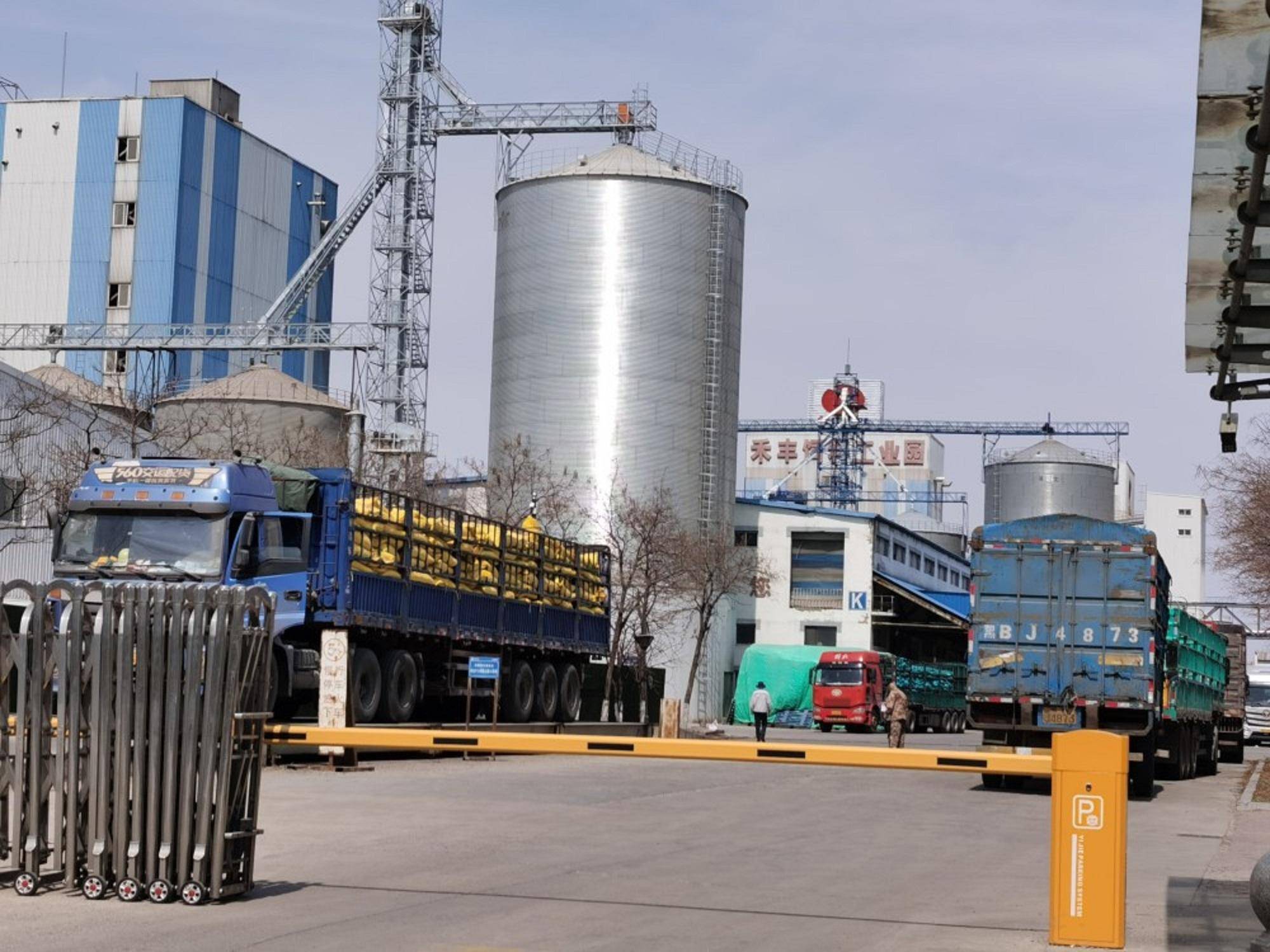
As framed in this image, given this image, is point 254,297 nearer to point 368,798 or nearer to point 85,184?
point 85,184

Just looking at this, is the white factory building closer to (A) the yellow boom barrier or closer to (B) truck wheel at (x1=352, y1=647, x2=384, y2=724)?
(B) truck wheel at (x1=352, y1=647, x2=384, y2=724)

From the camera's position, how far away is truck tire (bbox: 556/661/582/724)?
36.8 meters

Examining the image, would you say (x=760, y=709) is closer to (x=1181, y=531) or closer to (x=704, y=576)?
(x=704, y=576)

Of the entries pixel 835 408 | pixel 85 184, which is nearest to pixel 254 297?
pixel 85 184

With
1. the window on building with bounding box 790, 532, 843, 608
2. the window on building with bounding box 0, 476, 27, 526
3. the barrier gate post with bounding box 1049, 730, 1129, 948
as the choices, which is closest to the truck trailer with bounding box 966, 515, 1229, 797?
the window on building with bounding box 0, 476, 27, 526

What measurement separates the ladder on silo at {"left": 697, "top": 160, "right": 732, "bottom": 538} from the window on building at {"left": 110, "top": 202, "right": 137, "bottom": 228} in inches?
1046

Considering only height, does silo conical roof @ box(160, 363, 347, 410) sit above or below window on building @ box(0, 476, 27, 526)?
above

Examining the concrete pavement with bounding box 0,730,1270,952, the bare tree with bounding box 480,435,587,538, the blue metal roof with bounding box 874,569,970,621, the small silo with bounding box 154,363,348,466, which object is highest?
the small silo with bounding box 154,363,348,466

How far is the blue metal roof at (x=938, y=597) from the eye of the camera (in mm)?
75688

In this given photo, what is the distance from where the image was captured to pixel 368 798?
19344 mm

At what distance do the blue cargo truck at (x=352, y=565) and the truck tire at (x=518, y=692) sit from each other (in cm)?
4

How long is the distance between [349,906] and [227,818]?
0.90m

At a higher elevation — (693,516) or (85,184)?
(85,184)

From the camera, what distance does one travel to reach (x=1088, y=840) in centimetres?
1021
